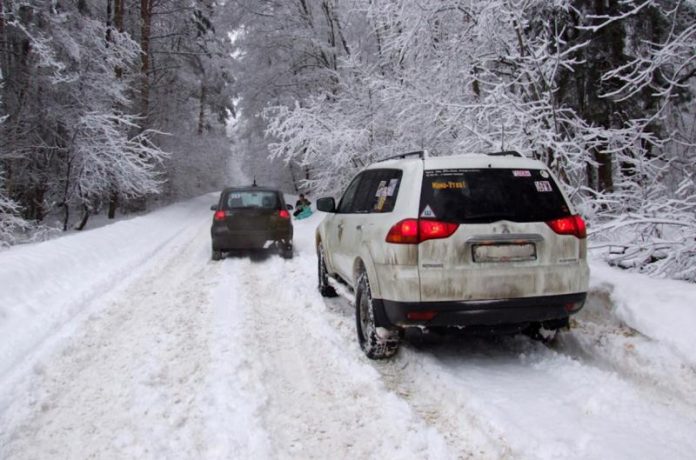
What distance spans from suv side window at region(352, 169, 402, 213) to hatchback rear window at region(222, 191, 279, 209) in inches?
211

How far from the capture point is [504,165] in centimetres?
426

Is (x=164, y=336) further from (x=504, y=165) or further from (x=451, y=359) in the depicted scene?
(x=504, y=165)

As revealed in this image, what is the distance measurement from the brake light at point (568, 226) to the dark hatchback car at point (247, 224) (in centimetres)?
735

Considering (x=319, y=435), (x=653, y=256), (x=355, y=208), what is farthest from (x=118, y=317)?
(x=653, y=256)

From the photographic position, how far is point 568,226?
4.10 meters

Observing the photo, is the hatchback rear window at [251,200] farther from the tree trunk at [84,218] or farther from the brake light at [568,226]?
the tree trunk at [84,218]

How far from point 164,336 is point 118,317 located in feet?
3.83

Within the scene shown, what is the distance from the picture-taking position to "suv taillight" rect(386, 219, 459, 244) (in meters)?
3.92

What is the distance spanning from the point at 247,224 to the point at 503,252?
7439mm

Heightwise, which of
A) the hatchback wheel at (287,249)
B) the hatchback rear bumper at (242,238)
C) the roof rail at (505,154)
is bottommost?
→ the hatchback wheel at (287,249)

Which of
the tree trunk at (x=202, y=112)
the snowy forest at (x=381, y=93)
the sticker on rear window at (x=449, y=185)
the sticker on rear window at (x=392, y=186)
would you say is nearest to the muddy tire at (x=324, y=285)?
the sticker on rear window at (x=392, y=186)

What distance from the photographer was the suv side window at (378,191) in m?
4.59

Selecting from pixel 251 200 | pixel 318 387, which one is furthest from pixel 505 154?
pixel 251 200

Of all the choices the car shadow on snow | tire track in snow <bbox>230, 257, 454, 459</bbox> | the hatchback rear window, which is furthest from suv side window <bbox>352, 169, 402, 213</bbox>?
the hatchback rear window
